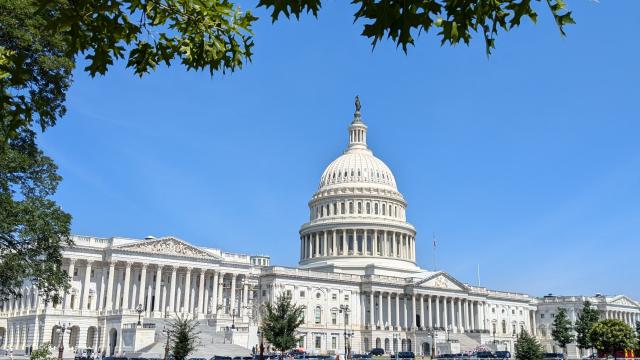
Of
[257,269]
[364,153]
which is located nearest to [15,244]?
[257,269]

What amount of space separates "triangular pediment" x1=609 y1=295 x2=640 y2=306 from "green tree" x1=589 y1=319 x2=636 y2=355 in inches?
Result: 3074

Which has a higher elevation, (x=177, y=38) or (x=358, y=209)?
(x=358, y=209)

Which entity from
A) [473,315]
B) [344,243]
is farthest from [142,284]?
[473,315]

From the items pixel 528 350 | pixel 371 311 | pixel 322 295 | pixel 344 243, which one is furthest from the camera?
pixel 344 243

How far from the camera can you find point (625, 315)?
174750 mm

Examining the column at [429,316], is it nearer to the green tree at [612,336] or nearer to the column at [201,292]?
the green tree at [612,336]

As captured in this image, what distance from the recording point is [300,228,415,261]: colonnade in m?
135

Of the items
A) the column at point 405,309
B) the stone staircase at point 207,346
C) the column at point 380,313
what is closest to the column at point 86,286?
the stone staircase at point 207,346

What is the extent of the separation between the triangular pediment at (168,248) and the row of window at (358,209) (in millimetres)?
39813

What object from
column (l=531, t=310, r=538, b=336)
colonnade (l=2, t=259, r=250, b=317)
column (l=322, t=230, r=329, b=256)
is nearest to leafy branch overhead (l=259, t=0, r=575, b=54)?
colonnade (l=2, t=259, r=250, b=317)

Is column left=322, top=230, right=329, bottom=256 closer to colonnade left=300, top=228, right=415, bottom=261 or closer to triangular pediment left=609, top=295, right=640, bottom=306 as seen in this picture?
colonnade left=300, top=228, right=415, bottom=261

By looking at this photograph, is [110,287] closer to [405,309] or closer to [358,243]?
[358,243]

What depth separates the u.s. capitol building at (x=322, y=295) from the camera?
307 feet

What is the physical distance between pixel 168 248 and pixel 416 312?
177ft
